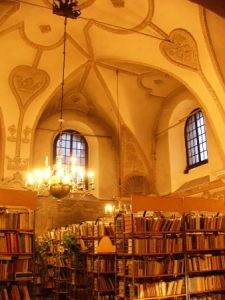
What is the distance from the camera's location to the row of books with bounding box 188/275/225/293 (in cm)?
694

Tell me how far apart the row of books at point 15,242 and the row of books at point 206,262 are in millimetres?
3195

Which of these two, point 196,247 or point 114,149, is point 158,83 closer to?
point 114,149

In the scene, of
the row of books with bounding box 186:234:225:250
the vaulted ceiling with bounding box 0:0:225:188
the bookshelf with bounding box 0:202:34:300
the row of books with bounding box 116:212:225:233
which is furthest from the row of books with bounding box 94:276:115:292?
the vaulted ceiling with bounding box 0:0:225:188

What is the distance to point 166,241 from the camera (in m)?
6.91

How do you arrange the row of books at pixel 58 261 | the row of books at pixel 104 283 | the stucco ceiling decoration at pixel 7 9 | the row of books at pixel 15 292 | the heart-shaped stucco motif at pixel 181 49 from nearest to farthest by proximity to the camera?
the row of books at pixel 15 292 < the row of books at pixel 104 283 < the stucco ceiling decoration at pixel 7 9 < the heart-shaped stucco motif at pixel 181 49 < the row of books at pixel 58 261

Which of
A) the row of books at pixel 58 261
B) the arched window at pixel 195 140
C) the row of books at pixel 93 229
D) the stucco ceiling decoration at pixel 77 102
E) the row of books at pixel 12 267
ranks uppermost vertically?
the stucco ceiling decoration at pixel 77 102

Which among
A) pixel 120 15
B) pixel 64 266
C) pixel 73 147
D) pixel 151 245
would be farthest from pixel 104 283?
pixel 73 147

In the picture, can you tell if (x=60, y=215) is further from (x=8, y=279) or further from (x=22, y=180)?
(x=8, y=279)

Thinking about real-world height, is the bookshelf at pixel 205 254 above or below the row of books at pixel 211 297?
above

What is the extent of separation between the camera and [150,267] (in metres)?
6.63

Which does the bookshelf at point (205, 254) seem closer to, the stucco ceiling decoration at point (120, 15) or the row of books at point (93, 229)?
the row of books at point (93, 229)

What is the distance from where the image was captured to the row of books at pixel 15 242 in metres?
5.75

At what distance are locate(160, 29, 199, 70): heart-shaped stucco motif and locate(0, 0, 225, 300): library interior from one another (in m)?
0.03

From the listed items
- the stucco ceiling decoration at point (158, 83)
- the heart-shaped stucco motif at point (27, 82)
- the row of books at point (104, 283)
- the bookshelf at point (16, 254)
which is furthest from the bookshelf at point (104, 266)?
the stucco ceiling decoration at point (158, 83)
